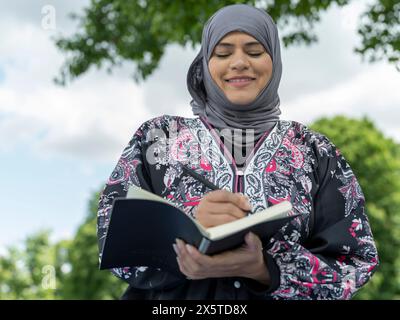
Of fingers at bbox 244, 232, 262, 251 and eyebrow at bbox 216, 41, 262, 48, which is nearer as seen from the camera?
fingers at bbox 244, 232, 262, 251

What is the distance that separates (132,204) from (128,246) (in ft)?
0.78

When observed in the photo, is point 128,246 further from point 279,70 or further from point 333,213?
point 279,70

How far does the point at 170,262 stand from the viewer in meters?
2.32

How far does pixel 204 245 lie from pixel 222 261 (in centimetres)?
13

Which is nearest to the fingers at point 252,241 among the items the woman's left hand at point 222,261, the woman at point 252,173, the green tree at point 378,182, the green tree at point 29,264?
the woman's left hand at point 222,261

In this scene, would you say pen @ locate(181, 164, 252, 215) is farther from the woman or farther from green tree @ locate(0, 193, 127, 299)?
green tree @ locate(0, 193, 127, 299)

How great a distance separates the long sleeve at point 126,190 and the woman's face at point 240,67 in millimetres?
409

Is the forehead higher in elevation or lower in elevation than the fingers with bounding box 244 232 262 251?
higher

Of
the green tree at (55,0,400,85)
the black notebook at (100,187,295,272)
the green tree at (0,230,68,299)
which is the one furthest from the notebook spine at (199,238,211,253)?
the green tree at (0,230,68,299)

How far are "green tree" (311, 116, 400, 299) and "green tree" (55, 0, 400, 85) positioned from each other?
1432 cm

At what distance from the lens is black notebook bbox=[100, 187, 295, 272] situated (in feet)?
6.79

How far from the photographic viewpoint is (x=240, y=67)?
8.55ft

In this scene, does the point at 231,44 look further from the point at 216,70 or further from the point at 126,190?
the point at 126,190

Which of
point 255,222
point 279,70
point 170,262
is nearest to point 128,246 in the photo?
point 170,262
